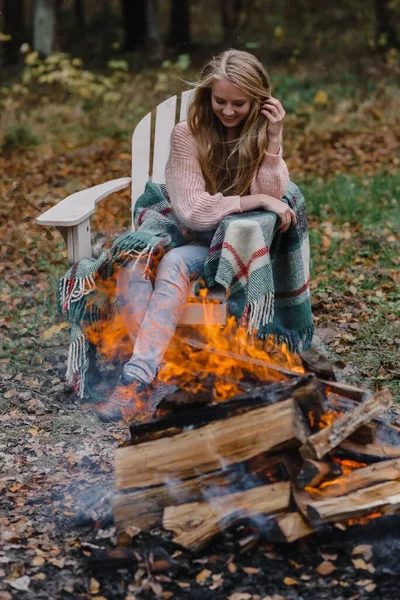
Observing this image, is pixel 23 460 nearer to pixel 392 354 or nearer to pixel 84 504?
pixel 84 504

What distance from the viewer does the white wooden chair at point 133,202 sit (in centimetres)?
339

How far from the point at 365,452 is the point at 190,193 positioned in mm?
1382

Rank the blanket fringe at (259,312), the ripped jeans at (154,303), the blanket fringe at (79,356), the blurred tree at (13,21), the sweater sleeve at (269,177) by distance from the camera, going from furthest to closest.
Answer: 1. the blurred tree at (13,21)
2. the blanket fringe at (79,356)
3. the sweater sleeve at (269,177)
4. the blanket fringe at (259,312)
5. the ripped jeans at (154,303)

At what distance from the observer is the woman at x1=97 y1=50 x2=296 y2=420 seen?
332 centimetres

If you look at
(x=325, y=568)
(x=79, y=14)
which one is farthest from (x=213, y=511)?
(x=79, y=14)

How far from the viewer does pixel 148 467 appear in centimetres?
248

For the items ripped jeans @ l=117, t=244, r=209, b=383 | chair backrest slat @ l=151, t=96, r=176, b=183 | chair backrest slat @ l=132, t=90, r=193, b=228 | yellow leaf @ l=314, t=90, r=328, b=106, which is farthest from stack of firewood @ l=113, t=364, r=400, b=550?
yellow leaf @ l=314, t=90, r=328, b=106

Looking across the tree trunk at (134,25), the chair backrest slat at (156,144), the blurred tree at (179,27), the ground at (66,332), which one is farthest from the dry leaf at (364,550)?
the blurred tree at (179,27)

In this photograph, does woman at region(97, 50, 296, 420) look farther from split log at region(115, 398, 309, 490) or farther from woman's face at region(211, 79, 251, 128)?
split log at region(115, 398, 309, 490)

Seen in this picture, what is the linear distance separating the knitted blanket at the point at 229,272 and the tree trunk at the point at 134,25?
9.03 m

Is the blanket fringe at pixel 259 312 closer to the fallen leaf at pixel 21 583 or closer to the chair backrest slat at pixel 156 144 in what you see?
the chair backrest slat at pixel 156 144

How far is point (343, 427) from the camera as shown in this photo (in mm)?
2387

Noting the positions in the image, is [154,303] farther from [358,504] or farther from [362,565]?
[362,565]

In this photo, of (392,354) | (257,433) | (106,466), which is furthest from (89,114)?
(257,433)
